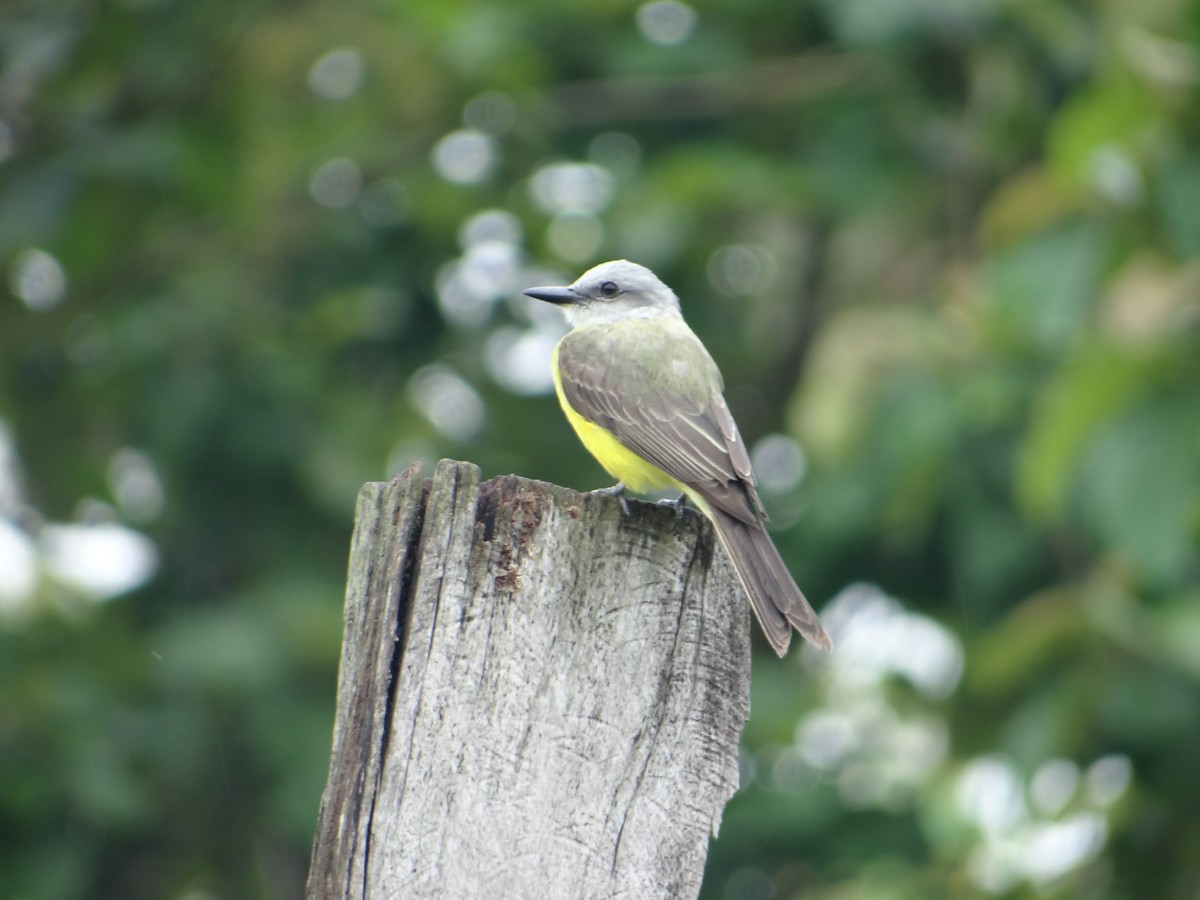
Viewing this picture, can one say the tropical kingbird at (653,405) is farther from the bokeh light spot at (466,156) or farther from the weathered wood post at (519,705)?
the bokeh light spot at (466,156)

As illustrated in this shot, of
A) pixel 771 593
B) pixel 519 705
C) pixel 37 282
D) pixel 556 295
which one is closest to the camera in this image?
pixel 519 705

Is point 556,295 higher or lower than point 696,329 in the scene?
lower

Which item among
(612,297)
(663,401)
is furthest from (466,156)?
(663,401)

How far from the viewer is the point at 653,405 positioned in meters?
4.83

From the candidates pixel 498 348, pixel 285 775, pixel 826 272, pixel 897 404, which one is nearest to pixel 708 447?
pixel 897 404

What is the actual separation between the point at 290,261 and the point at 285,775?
3.24 metres

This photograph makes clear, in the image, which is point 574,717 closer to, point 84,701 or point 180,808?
point 84,701

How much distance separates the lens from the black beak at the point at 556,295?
5434mm

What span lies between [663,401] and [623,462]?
0.22 m

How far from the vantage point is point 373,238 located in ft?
31.9

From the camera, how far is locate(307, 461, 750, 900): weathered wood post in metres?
2.56

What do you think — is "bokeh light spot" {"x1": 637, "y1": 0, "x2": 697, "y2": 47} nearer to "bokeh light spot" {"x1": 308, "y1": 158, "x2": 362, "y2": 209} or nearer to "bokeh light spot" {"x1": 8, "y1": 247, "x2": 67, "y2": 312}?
"bokeh light spot" {"x1": 308, "y1": 158, "x2": 362, "y2": 209}

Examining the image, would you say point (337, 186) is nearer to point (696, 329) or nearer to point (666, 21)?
point (666, 21)

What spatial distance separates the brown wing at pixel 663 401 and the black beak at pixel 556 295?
171 mm
